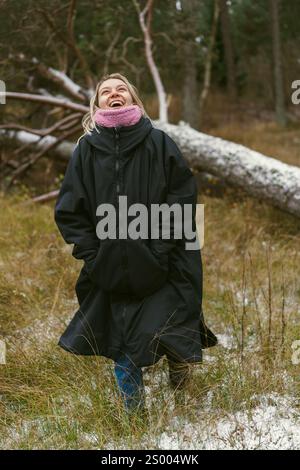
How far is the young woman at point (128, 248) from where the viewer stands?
2.53 metres

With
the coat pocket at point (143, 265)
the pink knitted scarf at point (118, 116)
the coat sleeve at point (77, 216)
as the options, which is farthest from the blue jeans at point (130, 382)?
the pink knitted scarf at point (118, 116)

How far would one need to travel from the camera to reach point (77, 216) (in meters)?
2.61

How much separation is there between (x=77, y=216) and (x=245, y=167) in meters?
3.33

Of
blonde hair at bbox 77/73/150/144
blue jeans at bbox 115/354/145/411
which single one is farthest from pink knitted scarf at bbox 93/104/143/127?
blue jeans at bbox 115/354/145/411

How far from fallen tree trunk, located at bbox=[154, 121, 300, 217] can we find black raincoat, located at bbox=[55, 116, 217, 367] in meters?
2.69

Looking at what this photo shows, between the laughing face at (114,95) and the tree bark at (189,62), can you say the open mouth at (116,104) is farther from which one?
the tree bark at (189,62)

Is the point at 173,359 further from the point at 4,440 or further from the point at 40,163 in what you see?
the point at 40,163

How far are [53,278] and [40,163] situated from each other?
15.6 feet

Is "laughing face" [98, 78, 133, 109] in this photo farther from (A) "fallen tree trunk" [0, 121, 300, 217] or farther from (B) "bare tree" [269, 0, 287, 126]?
(B) "bare tree" [269, 0, 287, 126]

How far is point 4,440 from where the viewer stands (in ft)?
8.34

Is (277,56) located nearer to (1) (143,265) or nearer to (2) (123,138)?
(2) (123,138)

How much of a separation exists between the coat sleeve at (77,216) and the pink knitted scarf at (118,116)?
0.22m

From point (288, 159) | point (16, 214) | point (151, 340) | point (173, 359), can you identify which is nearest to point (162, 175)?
point (151, 340)

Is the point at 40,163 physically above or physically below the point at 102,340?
above
